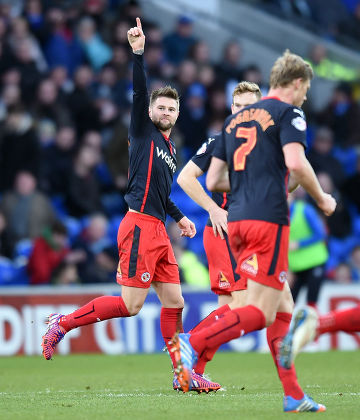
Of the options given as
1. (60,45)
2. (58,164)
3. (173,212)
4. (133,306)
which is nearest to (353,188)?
(58,164)

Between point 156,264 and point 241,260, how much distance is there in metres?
1.94

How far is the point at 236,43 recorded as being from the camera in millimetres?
18281

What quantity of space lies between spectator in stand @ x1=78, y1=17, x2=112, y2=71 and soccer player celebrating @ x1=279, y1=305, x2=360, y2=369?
11.6 metres

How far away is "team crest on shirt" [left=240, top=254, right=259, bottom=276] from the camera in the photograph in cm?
581

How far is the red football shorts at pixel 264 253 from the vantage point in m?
5.80

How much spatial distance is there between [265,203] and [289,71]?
2.70 feet

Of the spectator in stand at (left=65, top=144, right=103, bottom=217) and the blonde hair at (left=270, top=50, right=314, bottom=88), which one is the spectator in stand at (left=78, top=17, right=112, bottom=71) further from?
the blonde hair at (left=270, top=50, right=314, bottom=88)

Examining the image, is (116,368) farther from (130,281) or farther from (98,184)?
(98,184)

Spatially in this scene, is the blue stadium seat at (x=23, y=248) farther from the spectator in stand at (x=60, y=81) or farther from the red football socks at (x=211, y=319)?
the red football socks at (x=211, y=319)

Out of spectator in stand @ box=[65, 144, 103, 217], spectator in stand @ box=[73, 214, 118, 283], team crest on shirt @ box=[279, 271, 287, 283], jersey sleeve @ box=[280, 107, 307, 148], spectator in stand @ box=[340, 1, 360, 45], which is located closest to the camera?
jersey sleeve @ box=[280, 107, 307, 148]

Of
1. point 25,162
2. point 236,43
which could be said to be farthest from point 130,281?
point 236,43

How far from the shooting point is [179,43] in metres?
17.8

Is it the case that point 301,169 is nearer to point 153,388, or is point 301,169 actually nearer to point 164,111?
point 164,111

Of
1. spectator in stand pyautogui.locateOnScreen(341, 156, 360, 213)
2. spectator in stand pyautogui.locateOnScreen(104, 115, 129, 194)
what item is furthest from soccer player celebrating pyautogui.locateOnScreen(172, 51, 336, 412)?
spectator in stand pyautogui.locateOnScreen(341, 156, 360, 213)
